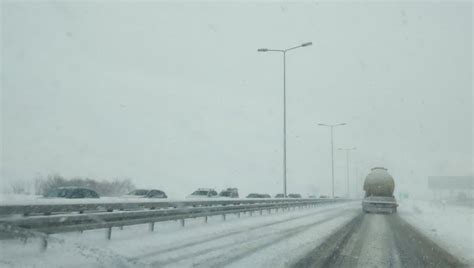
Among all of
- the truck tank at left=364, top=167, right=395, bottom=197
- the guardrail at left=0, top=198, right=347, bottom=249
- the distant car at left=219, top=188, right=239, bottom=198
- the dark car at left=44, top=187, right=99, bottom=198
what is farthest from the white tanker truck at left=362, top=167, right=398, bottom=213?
the dark car at left=44, top=187, right=99, bottom=198

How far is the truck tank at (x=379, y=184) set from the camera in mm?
36781

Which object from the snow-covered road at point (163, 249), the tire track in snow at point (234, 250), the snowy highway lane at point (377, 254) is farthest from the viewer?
the snowy highway lane at point (377, 254)

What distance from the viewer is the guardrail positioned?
779 centimetres

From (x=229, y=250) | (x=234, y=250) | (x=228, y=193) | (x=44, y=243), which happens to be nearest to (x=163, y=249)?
(x=229, y=250)

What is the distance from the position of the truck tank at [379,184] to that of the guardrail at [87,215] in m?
21.4

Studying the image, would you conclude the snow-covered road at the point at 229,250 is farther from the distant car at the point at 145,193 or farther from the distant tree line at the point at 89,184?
the distant tree line at the point at 89,184

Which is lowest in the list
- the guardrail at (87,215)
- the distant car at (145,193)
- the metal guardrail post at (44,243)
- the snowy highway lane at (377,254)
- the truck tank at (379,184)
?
the snowy highway lane at (377,254)

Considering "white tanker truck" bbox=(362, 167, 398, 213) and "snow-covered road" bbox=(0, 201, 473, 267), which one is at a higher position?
"white tanker truck" bbox=(362, 167, 398, 213)

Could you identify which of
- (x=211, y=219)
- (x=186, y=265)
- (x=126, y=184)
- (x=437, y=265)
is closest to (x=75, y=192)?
(x=211, y=219)

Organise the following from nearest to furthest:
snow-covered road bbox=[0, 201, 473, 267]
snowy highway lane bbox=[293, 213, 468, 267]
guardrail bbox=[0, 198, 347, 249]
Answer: guardrail bbox=[0, 198, 347, 249] → snow-covered road bbox=[0, 201, 473, 267] → snowy highway lane bbox=[293, 213, 468, 267]

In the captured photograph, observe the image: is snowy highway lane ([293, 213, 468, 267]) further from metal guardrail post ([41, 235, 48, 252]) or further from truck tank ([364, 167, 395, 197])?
truck tank ([364, 167, 395, 197])

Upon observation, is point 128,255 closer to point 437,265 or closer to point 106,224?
point 106,224

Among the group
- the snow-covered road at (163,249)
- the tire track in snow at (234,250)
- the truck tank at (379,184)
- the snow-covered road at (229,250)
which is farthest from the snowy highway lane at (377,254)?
the truck tank at (379,184)

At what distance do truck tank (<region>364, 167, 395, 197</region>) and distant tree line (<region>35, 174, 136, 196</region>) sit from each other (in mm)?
20061
